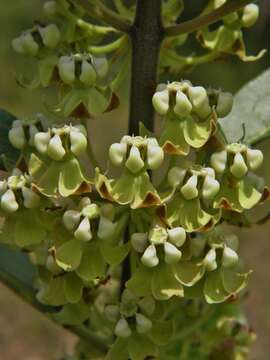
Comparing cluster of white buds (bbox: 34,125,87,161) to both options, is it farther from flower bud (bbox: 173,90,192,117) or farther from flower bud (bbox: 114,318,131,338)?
flower bud (bbox: 114,318,131,338)

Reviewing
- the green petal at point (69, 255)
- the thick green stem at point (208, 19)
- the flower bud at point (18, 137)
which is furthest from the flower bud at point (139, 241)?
the thick green stem at point (208, 19)

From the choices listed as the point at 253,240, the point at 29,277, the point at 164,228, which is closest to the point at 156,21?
the point at 164,228

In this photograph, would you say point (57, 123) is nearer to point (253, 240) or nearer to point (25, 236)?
point (25, 236)

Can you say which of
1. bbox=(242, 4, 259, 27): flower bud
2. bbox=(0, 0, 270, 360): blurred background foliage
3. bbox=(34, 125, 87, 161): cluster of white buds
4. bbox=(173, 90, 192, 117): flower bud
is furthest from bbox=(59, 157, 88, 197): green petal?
bbox=(0, 0, 270, 360): blurred background foliage

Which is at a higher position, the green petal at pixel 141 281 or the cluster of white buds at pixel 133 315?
the green petal at pixel 141 281

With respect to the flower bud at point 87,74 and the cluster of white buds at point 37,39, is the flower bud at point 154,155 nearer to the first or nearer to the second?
the flower bud at point 87,74

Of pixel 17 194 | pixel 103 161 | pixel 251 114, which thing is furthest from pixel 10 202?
pixel 103 161

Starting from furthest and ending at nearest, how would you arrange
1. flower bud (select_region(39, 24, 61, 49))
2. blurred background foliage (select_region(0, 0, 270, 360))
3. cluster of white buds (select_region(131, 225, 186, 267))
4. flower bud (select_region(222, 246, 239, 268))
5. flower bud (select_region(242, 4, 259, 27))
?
blurred background foliage (select_region(0, 0, 270, 360)), flower bud (select_region(242, 4, 259, 27)), flower bud (select_region(39, 24, 61, 49)), flower bud (select_region(222, 246, 239, 268)), cluster of white buds (select_region(131, 225, 186, 267))
